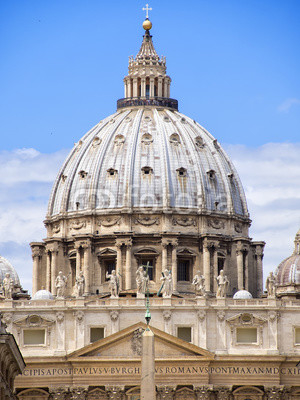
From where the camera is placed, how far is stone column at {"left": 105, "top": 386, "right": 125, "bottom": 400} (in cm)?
13525

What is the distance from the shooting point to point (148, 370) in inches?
3445

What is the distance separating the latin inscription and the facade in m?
0.08

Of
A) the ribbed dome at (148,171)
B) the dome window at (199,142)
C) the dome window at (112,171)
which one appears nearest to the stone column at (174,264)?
the ribbed dome at (148,171)

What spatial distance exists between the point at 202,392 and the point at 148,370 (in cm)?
4889

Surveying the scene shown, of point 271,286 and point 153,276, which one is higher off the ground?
point 153,276

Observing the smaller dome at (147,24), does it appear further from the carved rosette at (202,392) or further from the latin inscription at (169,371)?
the carved rosette at (202,392)

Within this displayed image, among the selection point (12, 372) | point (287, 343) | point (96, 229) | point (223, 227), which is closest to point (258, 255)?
point (223, 227)

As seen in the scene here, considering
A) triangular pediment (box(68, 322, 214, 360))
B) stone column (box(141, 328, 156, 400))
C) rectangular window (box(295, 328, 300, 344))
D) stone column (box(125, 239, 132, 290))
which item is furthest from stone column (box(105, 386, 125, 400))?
stone column (box(141, 328, 156, 400))

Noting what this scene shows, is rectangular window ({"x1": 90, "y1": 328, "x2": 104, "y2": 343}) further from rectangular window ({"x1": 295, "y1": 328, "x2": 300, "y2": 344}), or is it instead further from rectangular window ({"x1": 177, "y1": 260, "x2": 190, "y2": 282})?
rectangular window ({"x1": 177, "y1": 260, "x2": 190, "y2": 282})

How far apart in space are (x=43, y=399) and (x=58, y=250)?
1249 inches

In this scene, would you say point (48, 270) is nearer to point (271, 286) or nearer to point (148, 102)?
point (148, 102)

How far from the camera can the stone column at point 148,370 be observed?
8638 cm

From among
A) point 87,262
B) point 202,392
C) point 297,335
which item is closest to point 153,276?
point 87,262

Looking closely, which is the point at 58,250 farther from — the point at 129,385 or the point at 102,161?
the point at 129,385
